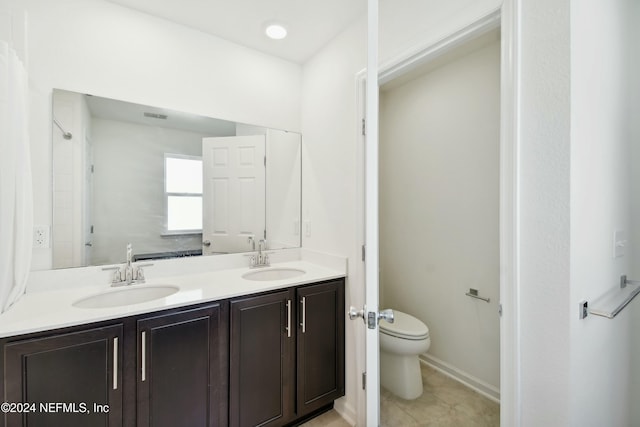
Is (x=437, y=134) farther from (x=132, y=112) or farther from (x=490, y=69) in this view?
(x=132, y=112)

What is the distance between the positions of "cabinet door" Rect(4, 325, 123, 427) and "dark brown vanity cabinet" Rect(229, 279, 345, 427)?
0.51 meters

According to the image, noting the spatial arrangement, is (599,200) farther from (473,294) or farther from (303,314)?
(303,314)

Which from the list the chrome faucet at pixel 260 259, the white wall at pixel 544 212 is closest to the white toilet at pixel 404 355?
the white wall at pixel 544 212

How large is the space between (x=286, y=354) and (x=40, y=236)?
4.84 feet

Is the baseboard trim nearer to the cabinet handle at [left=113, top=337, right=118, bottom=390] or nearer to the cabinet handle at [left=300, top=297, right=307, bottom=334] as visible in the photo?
the cabinet handle at [left=300, top=297, right=307, bottom=334]


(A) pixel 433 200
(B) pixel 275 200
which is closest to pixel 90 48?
(B) pixel 275 200

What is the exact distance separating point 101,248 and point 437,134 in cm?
251

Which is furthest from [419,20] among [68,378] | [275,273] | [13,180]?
[68,378]

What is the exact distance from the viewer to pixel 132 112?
5.65ft

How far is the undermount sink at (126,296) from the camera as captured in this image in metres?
1.41

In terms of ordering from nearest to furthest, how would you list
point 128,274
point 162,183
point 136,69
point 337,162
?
1. point 128,274
2. point 136,69
3. point 162,183
4. point 337,162

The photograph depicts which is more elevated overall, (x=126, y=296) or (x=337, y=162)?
(x=337, y=162)

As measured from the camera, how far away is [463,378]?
82.4 inches

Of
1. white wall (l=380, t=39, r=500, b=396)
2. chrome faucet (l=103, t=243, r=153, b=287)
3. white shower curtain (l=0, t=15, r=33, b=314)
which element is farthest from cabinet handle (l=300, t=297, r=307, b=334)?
white shower curtain (l=0, t=15, r=33, b=314)
